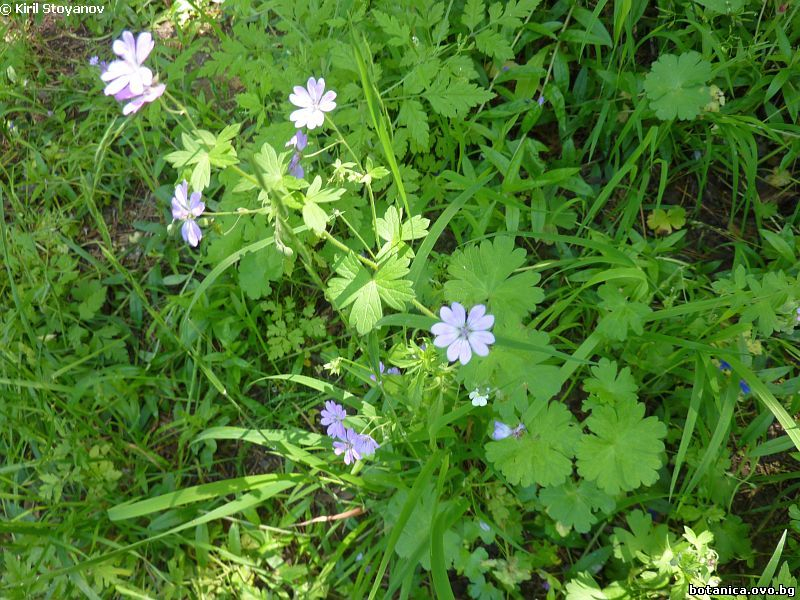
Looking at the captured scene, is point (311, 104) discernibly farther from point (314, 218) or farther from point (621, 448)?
point (621, 448)

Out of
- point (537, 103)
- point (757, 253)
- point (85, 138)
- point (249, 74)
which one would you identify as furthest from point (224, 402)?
point (757, 253)

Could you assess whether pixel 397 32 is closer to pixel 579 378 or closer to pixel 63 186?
pixel 579 378

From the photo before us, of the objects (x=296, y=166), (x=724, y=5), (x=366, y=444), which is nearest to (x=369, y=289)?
(x=296, y=166)

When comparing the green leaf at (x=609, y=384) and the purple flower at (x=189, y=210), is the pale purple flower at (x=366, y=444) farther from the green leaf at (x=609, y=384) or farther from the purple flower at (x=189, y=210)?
the purple flower at (x=189, y=210)

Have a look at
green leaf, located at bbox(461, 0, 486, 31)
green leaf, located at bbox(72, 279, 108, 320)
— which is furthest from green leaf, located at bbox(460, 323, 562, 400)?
green leaf, located at bbox(72, 279, 108, 320)

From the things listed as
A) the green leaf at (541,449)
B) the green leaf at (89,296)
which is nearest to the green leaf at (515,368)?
the green leaf at (541,449)

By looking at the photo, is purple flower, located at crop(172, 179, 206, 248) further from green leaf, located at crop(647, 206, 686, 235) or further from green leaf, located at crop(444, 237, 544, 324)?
green leaf, located at crop(647, 206, 686, 235)

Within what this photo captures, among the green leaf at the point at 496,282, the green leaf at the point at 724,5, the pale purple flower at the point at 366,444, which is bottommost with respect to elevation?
the pale purple flower at the point at 366,444
